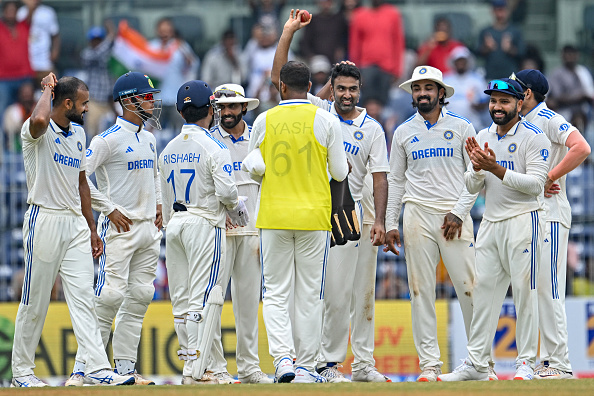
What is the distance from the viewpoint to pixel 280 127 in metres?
8.16

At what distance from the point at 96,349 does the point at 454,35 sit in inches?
467

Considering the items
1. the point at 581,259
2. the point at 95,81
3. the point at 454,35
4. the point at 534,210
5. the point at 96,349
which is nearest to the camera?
the point at 96,349

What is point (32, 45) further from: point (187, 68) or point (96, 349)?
point (96, 349)

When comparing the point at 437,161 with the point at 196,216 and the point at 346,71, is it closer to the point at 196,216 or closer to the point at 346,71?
the point at 346,71

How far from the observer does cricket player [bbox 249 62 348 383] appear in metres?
8.14

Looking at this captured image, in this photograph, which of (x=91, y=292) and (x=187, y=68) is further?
(x=187, y=68)

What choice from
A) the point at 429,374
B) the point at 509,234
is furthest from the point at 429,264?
the point at 429,374

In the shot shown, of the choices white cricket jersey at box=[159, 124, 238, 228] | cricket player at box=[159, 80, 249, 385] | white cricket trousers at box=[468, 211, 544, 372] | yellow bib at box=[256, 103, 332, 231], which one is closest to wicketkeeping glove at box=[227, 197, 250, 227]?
cricket player at box=[159, 80, 249, 385]

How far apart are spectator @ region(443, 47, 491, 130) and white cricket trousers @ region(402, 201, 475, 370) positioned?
760 centimetres

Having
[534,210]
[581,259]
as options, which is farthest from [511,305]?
[534,210]

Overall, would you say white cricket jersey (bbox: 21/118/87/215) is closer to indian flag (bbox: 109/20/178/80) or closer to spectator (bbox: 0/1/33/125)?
indian flag (bbox: 109/20/178/80)

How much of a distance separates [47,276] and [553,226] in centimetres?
461

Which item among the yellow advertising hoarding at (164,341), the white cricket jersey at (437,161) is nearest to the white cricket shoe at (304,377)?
the white cricket jersey at (437,161)

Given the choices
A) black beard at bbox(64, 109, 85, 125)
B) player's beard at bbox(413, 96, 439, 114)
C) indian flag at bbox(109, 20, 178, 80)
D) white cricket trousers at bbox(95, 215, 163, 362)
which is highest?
indian flag at bbox(109, 20, 178, 80)
